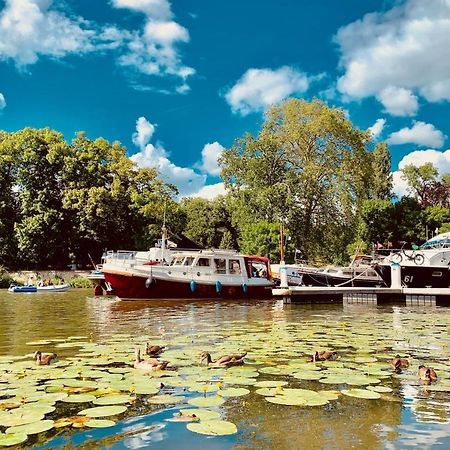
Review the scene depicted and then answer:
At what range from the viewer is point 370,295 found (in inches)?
883

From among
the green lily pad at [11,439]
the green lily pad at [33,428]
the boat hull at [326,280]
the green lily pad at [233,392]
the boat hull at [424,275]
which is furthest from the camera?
the boat hull at [326,280]

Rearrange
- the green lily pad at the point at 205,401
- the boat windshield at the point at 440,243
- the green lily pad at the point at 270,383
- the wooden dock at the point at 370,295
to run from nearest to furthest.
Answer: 1. the green lily pad at the point at 205,401
2. the green lily pad at the point at 270,383
3. the wooden dock at the point at 370,295
4. the boat windshield at the point at 440,243

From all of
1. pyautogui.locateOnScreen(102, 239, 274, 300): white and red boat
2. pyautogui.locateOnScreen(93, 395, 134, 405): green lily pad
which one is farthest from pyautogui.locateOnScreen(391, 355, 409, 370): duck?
pyautogui.locateOnScreen(102, 239, 274, 300): white and red boat

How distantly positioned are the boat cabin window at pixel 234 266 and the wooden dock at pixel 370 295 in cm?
392

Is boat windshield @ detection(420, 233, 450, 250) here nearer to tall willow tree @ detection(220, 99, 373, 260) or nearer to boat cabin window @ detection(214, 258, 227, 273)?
boat cabin window @ detection(214, 258, 227, 273)

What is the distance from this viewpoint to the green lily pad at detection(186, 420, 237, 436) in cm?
459

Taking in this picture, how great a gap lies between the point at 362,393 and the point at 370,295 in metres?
17.1

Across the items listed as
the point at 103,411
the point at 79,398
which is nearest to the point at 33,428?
the point at 103,411

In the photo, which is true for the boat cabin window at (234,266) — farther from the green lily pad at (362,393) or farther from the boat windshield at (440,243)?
the green lily pad at (362,393)

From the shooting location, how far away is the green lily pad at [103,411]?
5148mm

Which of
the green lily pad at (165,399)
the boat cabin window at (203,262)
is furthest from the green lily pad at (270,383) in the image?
the boat cabin window at (203,262)

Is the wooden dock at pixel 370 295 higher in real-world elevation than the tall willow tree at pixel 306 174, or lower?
lower

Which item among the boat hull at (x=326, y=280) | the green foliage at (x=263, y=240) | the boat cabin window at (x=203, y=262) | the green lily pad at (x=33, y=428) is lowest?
the green lily pad at (x=33, y=428)

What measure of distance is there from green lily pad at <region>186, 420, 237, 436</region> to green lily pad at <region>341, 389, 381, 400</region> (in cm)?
179
